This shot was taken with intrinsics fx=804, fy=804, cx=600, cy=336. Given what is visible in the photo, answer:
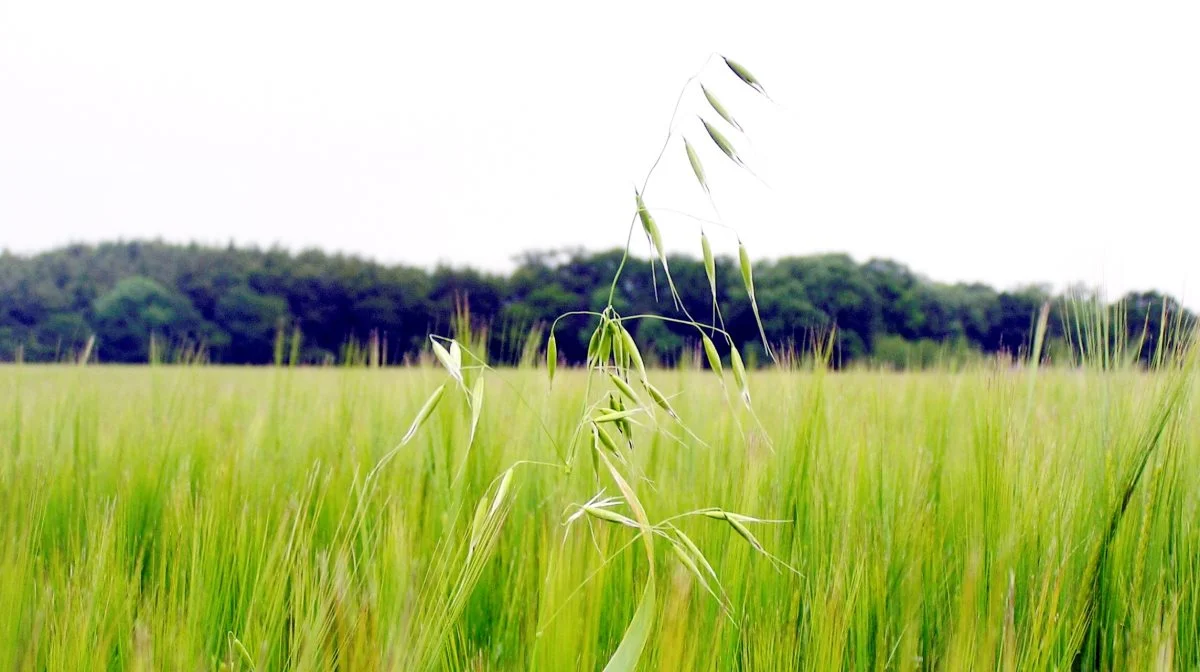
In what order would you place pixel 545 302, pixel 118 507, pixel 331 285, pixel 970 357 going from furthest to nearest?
pixel 331 285 < pixel 545 302 < pixel 970 357 < pixel 118 507

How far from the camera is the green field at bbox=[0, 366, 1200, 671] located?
659 millimetres

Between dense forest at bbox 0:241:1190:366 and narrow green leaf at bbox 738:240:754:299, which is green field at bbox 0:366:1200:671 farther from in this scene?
dense forest at bbox 0:241:1190:366

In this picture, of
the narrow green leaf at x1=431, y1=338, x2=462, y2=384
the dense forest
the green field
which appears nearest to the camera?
the narrow green leaf at x1=431, y1=338, x2=462, y2=384

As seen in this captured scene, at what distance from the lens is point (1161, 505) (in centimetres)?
97

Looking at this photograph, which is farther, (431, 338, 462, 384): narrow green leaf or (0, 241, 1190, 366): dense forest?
(0, 241, 1190, 366): dense forest

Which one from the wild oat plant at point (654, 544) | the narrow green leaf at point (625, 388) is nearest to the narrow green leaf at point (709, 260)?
the wild oat plant at point (654, 544)

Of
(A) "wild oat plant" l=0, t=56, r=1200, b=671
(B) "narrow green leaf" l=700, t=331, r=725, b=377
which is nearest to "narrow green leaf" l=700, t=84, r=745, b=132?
(A) "wild oat plant" l=0, t=56, r=1200, b=671

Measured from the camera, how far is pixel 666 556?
3.01 ft

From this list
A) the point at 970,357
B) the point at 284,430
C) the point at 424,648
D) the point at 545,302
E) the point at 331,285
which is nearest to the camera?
the point at 424,648

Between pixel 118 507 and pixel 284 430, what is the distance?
72cm

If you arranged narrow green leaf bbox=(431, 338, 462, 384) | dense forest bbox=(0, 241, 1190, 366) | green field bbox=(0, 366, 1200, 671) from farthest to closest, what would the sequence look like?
dense forest bbox=(0, 241, 1190, 366) → green field bbox=(0, 366, 1200, 671) → narrow green leaf bbox=(431, 338, 462, 384)

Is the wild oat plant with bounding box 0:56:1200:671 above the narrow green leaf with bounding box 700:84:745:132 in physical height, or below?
below

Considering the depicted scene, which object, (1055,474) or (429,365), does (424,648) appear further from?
(429,365)

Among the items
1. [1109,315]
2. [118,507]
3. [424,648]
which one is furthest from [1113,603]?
[118,507]
